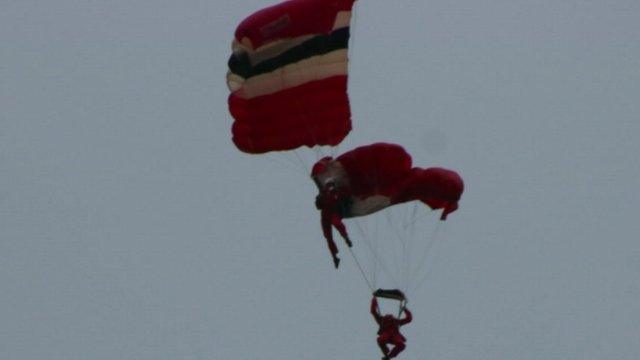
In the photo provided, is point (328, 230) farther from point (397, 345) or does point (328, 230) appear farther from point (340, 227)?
point (397, 345)

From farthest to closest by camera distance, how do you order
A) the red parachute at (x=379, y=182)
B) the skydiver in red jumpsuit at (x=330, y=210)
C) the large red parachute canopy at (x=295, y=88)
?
the large red parachute canopy at (x=295, y=88) < the red parachute at (x=379, y=182) < the skydiver in red jumpsuit at (x=330, y=210)

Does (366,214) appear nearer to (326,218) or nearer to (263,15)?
(326,218)

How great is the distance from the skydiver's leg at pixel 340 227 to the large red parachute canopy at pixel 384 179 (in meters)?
0.51

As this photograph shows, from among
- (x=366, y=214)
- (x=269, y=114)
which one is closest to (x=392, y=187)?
(x=366, y=214)

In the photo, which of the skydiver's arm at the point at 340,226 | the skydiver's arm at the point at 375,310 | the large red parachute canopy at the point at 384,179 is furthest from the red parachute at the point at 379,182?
the skydiver's arm at the point at 375,310

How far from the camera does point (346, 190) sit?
24.1 metres

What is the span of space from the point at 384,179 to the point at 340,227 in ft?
3.95

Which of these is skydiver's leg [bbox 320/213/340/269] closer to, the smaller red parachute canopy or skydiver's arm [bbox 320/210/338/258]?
skydiver's arm [bbox 320/210/338/258]

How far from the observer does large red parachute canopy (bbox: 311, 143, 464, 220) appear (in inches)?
948

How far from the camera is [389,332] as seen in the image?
75.4 feet

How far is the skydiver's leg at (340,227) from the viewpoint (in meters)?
23.3

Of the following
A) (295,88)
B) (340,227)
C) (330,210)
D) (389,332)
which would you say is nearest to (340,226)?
(340,227)

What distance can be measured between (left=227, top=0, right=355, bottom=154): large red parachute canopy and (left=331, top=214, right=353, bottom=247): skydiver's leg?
1404mm

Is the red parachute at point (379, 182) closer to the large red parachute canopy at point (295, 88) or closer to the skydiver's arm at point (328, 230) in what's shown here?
the skydiver's arm at point (328, 230)
